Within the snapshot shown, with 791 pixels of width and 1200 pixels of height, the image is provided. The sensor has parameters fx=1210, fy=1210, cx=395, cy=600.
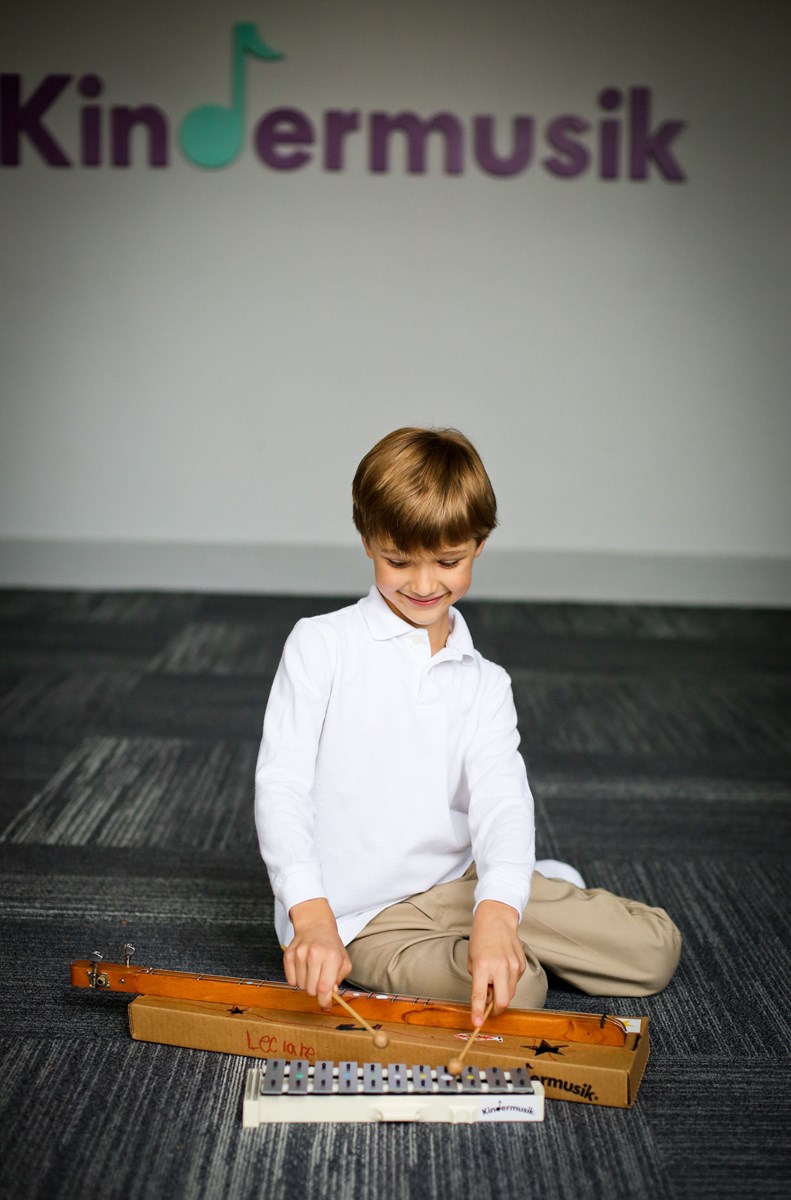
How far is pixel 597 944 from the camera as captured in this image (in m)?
1.60

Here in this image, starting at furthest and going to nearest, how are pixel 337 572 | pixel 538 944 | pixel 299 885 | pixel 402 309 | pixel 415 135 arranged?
pixel 337 572
pixel 402 309
pixel 415 135
pixel 538 944
pixel 299 885

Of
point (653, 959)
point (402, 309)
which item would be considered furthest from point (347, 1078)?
point (402, 309)

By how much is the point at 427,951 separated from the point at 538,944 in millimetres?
171

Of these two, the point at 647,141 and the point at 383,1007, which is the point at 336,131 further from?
the point at 383,1007

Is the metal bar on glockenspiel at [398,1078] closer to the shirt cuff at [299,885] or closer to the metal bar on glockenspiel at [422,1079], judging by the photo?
the metal bar on glockenspiel at [422,1079]

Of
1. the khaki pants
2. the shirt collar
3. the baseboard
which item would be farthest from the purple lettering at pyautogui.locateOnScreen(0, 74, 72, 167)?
the khaki pants

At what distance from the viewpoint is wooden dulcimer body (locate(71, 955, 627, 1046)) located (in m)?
1.34

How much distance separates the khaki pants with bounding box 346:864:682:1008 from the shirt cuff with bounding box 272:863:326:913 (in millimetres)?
197

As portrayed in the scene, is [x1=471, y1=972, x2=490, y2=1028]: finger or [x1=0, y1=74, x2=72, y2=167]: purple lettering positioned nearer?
[x1=471, y1=972, x2=490, y2=1028]: finger

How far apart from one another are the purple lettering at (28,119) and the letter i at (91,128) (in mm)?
62

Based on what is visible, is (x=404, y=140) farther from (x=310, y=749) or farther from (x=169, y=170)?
(x=310, y=749)

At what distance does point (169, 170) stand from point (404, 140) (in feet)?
2.70

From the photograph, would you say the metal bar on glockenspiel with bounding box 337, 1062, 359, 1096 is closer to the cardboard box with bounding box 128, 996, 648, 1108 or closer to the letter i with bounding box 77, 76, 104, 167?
the cardboard box with bounding box 128, 996, 648, 1108

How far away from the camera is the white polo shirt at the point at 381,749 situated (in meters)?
1.46
